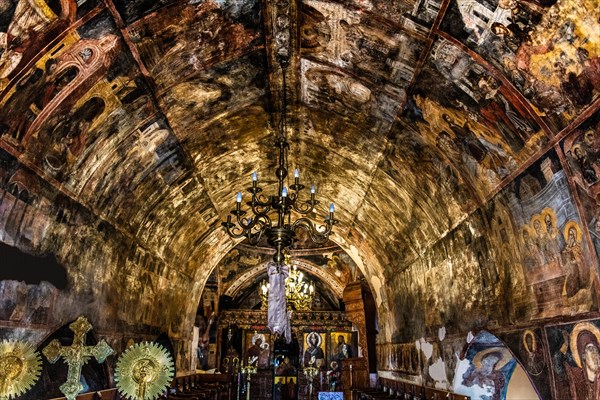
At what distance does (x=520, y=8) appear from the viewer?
476cm

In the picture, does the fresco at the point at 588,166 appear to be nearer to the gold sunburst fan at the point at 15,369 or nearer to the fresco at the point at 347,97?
the fresco at the point at 347,97

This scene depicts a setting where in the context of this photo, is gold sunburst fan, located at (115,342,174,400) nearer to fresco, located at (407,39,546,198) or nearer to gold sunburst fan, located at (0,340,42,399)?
gold sunburst fan, located at (0,340,42,399)

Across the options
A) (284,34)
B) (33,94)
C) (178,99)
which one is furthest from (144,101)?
(284,34)

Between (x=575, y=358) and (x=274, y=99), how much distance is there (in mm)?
6317

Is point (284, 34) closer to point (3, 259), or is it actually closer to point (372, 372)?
point (3, 259)

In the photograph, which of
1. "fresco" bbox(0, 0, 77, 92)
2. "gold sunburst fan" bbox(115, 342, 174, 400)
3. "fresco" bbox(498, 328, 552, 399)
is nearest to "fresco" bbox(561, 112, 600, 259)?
"fresco" bbox(498, 328, 552, 399)

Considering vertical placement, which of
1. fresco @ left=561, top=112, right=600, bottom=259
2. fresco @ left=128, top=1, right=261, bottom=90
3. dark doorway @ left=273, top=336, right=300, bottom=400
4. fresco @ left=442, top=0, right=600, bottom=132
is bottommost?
dark doorway @ left=273, top=336, right=300, bottom=400

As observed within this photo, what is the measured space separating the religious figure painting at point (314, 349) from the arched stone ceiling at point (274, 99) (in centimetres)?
1219

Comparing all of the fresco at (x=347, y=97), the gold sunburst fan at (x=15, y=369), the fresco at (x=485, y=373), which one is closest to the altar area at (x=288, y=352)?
the fresco at (x=485, y=373)

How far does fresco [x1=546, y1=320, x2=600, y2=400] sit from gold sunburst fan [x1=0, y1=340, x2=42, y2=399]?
21.4ft

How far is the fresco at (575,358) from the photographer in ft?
17.8

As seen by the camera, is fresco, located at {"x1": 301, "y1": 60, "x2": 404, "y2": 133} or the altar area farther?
the altar area

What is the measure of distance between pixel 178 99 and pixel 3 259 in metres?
3.57

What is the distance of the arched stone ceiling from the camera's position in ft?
17.0
